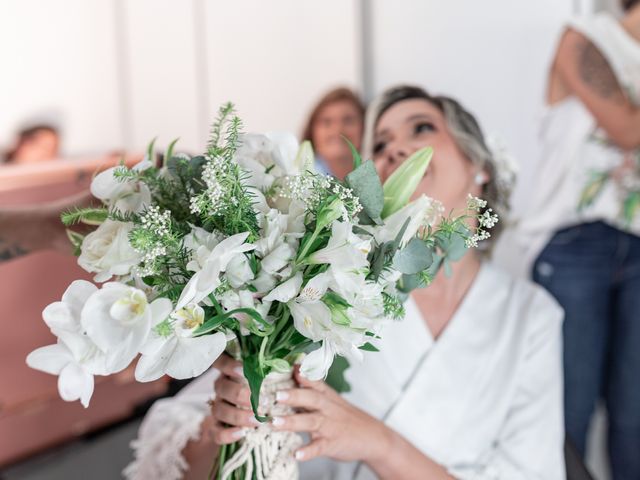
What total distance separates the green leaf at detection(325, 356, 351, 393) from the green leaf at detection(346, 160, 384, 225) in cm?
27

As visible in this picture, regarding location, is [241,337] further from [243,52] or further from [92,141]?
[92,141]

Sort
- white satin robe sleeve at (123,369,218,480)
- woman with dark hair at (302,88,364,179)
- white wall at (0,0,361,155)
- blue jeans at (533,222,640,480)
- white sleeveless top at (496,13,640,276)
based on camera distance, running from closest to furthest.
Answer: white satin robe sleeve at (123,369,218,480)
white sleeveless top at (496,13,640,276)
blue jeans at (533,222,640,480)
woman with dark hair at (302,88,364,179)
white wall at (0,0,361,155)

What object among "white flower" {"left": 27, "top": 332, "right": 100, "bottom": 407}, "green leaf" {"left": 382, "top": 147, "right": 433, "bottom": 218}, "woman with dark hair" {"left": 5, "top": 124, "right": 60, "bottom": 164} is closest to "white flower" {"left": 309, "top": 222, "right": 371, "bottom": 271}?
"green leaf" {"left": 382, "top": 147, "right": 433, "bottom": 218}

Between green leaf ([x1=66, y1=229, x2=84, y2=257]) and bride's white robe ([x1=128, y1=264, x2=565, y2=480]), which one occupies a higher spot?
green leaf ([x1=66, y1=229, x2=84, y2=257])

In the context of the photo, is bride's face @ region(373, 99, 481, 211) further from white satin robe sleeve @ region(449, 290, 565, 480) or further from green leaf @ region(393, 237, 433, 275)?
green leaf @ region(393, 237, 433, 275)

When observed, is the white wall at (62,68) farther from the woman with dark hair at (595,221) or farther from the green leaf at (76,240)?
the green leaf at (76,240)

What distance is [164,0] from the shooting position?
3652mm

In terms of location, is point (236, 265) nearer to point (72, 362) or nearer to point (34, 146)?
point (72, 362)

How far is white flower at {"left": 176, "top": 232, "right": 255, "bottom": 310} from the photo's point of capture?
63cm

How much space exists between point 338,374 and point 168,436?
1.07 ft

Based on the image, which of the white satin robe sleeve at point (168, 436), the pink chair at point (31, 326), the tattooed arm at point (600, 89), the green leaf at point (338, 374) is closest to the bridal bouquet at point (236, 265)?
the green leaf at point (338, 374)

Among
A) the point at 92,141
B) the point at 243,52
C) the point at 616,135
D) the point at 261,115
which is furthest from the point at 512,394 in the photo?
the point at 92,141

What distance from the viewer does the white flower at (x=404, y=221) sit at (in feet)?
2.39

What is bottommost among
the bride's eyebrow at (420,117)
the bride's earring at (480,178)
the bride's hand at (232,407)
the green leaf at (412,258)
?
the bride's hand at (232,407)
